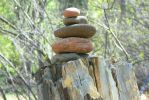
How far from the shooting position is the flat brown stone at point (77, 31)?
11.0ft

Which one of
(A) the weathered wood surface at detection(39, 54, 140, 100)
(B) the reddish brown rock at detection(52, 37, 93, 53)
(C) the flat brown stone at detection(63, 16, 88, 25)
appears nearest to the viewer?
(A) the weathered wood surface at detection(39, 54, 140, 100)

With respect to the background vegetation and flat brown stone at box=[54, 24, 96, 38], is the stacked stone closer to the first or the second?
flat brown stone at box=[54, 24, 96, 38]

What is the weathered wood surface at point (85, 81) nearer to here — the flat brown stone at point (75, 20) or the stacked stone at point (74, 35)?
the stacked stone at point (74, 35)

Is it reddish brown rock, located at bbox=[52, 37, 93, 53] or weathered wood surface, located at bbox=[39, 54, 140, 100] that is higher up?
reddish brown rock, located at bbox=[52, 37, 93, 53]

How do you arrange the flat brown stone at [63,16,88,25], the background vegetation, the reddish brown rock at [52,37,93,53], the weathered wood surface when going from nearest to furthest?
the weathered wood surface, the reddish brown rock at [52,37,93,53], the flat brown stone at [63,16,88,25], the background vegetation

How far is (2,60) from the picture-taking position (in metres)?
5.16

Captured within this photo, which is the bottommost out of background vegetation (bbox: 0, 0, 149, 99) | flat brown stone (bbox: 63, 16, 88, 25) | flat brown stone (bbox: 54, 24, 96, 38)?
background vegetation (bbox: 0, 0, 149, 99)

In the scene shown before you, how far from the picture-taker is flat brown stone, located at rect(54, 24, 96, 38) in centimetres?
334

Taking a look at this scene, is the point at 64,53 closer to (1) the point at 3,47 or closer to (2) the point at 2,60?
(2) the point at 2,60

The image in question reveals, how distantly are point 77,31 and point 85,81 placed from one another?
0.46 metres

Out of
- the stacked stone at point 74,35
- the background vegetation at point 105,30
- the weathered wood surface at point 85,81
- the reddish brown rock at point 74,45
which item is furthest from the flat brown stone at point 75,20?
the background vegetation at point 105,30

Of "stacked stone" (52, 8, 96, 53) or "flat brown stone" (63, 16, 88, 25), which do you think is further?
"flat brown stone" (63, 16, 88, 25)

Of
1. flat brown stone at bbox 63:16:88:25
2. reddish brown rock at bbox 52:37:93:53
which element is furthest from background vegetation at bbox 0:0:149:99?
reddish brown rock at bbox 52:37:93:53

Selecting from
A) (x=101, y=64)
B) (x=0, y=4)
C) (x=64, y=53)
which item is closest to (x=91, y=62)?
(x=101, y=64)
